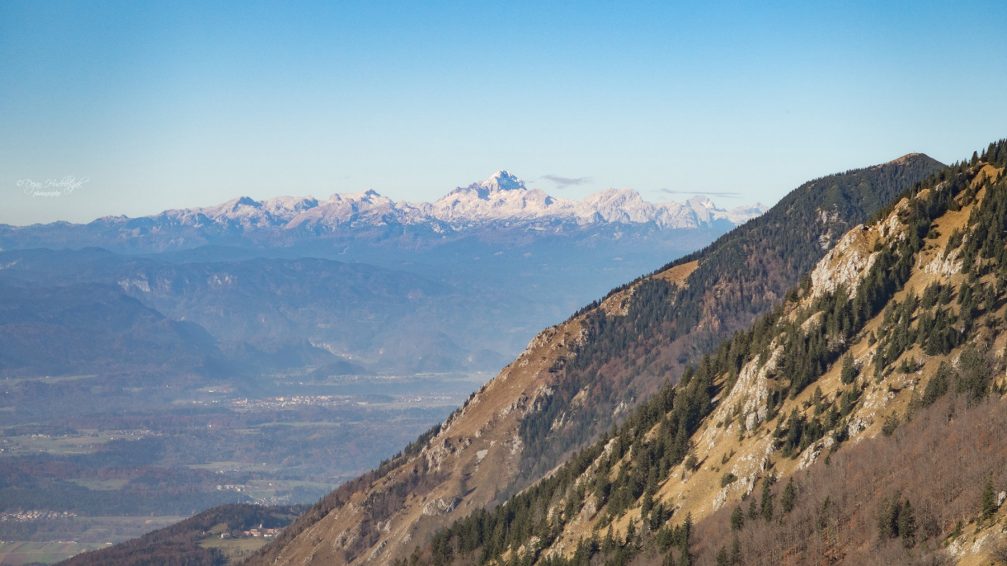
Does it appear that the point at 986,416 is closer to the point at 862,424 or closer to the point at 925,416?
the point at 925,416

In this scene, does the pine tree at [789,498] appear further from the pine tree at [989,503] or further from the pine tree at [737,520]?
the pine tree at [989,503]

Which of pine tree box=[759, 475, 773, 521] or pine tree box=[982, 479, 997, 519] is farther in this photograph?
pine tree box=[759, 475, 773, 521]

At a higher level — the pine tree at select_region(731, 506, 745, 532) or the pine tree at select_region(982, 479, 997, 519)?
the pine tree at select_region(982, 479, 997, 519)

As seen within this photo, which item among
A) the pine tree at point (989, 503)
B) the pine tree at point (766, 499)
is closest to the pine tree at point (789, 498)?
the pine tree at point (766, 499)

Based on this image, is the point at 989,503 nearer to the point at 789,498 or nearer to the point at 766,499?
the point at 789,498

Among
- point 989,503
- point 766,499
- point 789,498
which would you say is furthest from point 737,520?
point 989,503

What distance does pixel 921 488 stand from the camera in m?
161

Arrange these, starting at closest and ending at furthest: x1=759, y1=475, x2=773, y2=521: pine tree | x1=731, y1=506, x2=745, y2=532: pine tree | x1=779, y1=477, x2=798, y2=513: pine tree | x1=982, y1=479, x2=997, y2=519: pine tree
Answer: x1=982, y1=479, x2=997, y2=519: pine tree
x1=779, y1=477, x2=798, y2=513: pine tree
x1=759, y1=475, x2=773, y2=521: pine tree
x1=731, y1=506, x2=745, y2=532: pine tree

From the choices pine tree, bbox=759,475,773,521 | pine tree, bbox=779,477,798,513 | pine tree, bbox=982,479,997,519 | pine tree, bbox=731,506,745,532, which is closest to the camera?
pine tree, bbox=982,479,997,519

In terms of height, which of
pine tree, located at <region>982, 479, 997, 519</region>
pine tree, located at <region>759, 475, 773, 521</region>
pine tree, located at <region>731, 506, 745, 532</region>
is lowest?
pine tree, located at <region>731, 506, 745, 532</region>

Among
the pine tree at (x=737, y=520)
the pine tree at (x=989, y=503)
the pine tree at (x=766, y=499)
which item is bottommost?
the pine tree at (x=737, y=520)

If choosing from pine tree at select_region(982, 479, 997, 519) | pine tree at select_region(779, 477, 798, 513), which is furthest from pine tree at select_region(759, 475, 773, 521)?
pine tree at select_region(982, 479, 997, 519)

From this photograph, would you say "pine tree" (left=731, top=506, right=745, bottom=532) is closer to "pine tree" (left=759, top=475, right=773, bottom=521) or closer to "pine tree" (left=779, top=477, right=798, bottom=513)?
"pine tree" (left=759, top=475, right=773, bottom=521)

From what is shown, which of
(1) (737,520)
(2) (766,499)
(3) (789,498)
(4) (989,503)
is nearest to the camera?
(4) (989,503)
